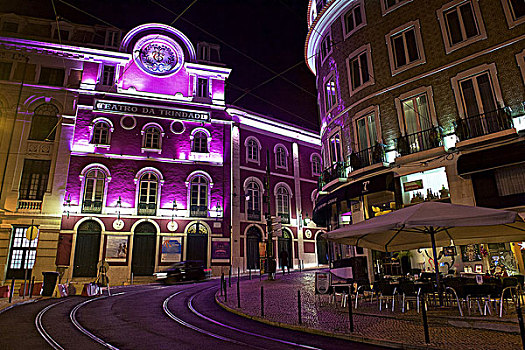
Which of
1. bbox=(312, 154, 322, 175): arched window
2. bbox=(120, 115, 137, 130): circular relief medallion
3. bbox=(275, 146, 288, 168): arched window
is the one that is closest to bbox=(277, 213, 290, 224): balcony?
bbox=(275, 146, 288, 168): arched window

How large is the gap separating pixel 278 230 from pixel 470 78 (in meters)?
10.3

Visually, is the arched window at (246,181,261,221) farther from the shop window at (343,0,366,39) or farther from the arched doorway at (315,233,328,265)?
the shop window at (343,0,366,39)

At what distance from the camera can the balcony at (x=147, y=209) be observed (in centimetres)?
2564

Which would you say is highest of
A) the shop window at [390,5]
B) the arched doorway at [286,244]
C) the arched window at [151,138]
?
the shop window at [390,5]

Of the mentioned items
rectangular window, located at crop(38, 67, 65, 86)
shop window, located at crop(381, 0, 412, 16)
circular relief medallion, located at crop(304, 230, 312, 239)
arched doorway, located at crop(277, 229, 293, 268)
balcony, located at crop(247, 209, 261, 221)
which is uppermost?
rectangular window, located at crop(38, 67, 65, 86)

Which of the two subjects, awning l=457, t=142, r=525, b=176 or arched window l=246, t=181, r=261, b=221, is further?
arched window l=246, t=181, r=261, b=221

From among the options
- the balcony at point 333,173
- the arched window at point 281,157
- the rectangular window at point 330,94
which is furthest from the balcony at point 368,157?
the arched window at point 281,157

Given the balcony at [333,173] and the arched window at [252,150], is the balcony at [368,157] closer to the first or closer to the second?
the balcony at [333,173]

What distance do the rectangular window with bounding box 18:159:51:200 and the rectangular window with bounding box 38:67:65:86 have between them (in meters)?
6.22

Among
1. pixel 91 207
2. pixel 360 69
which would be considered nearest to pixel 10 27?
pixel 91 207

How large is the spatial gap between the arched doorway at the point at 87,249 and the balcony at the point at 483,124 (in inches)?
910

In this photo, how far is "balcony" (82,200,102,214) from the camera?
24494 mm

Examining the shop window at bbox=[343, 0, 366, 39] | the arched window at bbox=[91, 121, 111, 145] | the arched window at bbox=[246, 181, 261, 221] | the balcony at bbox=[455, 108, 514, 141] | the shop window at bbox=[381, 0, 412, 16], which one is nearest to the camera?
the balcony at bbox=[455, 108, 514, 141]

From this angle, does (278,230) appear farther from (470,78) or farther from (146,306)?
(470,78)
